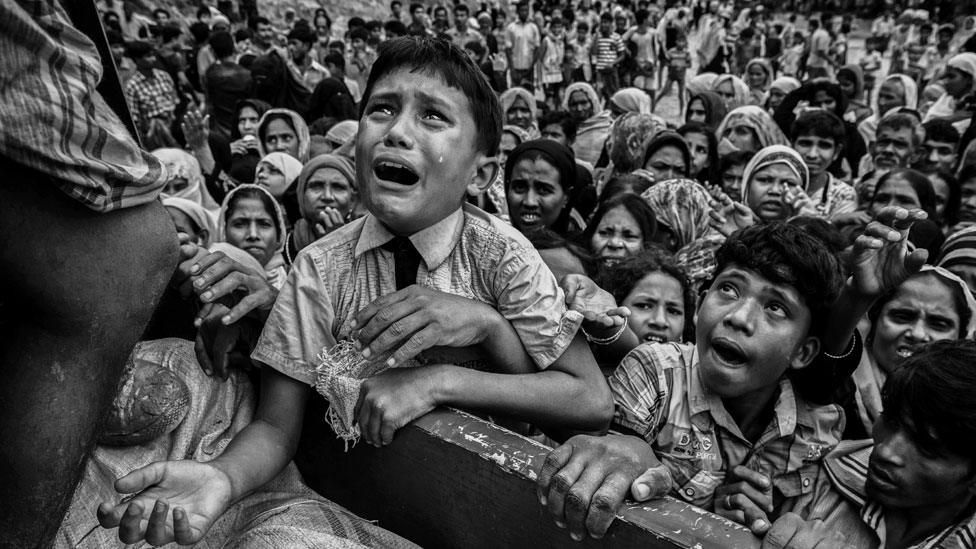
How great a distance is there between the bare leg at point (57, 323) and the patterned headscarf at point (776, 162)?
4091 mm

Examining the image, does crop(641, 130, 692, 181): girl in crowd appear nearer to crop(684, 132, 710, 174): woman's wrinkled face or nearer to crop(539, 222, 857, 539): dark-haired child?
crop(684, 132, 710, 174): woman's wrinkled face

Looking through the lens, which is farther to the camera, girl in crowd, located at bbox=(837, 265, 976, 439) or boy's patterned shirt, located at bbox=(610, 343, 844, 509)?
girl in crowd, located at bbox=(837, 265, 976, 439)

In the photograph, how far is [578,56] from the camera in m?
15.2

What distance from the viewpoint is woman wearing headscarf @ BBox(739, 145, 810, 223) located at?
4.26m

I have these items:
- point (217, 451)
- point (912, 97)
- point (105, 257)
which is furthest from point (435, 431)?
point (912, 97)

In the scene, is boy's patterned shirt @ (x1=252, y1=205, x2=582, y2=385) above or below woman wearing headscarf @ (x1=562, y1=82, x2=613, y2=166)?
above

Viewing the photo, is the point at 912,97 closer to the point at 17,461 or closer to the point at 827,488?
the point at 827,488

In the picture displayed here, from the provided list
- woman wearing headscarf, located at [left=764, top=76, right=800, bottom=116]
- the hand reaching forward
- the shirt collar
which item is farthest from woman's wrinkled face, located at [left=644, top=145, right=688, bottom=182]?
woman wearing headscarf, located at [left=764, top=76, right=800, bottom=116]

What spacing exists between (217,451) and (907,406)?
5.12ft

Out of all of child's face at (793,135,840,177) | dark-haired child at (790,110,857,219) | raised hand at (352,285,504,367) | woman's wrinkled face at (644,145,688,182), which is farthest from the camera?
child's face at (793,135,840,177)

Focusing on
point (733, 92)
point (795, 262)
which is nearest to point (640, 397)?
point (795, 262)

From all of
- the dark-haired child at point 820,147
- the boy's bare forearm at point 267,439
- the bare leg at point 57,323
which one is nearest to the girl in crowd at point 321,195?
the boy's bare forearm at point 267,439

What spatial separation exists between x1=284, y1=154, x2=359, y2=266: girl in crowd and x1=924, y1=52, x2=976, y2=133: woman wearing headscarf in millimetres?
6445

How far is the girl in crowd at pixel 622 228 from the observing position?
11.9 ft
